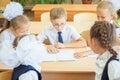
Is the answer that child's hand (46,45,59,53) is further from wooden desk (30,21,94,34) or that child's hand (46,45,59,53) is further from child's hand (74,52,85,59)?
wooden desk (30,21,94,34)

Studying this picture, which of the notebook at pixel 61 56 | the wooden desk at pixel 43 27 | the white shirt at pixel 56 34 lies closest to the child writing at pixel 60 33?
the white shirt at pixel 56 34

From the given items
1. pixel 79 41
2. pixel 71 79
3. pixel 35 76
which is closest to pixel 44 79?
pixel 71 79

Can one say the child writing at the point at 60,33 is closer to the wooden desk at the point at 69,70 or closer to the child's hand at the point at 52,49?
the child's hand at the point at 52,49

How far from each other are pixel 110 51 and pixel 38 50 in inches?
18.5

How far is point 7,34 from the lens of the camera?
103 inches

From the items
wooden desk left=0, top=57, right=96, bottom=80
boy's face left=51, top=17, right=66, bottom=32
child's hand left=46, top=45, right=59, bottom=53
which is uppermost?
boy's face left=51, top=17, right=66, bottom=32

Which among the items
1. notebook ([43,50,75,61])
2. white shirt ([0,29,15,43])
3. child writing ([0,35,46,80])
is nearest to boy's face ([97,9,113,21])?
notebook ([43,50,75,61])

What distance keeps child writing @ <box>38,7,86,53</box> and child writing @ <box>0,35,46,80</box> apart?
2.60 feet

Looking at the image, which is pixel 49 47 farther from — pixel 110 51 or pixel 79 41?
pixel 110 51

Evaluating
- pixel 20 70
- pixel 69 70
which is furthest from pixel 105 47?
pixel 20 70

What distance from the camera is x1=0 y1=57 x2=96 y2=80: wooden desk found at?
207cm

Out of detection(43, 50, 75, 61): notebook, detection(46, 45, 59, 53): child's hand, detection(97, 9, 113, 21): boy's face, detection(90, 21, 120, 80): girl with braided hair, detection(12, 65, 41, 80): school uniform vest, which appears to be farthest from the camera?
detection(97, 9, 113, 21): boy's face

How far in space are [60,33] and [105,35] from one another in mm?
1121

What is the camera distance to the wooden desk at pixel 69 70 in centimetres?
207
